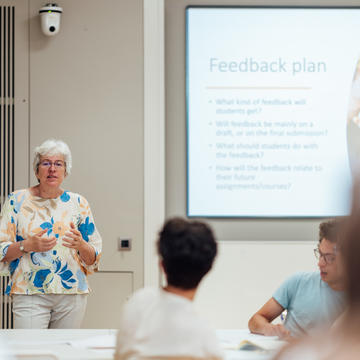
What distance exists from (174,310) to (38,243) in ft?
5.45

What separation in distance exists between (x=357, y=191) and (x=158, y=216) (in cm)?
356

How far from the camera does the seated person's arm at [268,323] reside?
8.53 ft

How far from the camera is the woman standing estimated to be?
3.26 meters

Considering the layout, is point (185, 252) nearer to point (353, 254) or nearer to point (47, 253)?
point (353, 254)

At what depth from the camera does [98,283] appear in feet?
14.2

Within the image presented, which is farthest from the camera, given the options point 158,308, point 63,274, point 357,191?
point 63,274

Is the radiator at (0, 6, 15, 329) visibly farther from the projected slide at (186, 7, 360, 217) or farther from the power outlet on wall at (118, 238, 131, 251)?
the projected slide at (186, 7, 360, 217)

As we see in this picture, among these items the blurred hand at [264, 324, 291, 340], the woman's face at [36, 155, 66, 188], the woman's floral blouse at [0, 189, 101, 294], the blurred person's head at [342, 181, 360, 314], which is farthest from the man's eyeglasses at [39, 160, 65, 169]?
the blurred person's head at [342, 181, 360, 314]

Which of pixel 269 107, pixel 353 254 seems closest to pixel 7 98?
pixel 269 107

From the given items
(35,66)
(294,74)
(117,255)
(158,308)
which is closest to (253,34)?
(294,74)

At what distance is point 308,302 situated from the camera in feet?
8.93

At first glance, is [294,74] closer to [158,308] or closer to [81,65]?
[81,65]

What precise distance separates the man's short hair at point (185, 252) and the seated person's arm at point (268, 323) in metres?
0.94

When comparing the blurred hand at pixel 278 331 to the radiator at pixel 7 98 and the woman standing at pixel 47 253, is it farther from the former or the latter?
the radiator at pixel 7 98
